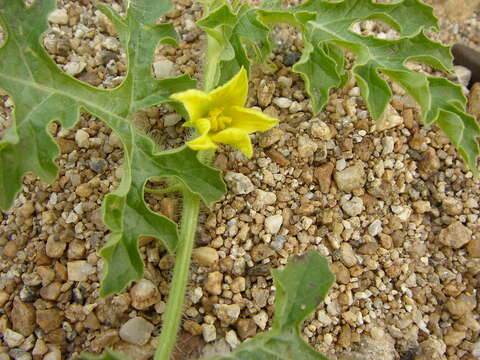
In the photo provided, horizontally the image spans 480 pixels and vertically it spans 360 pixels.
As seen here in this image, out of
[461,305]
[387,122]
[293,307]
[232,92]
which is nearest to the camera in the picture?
[293,307]

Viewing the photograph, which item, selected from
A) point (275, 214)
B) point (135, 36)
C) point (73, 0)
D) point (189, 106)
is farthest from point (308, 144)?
point (73, 0)

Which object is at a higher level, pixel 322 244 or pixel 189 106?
pixel 189 106

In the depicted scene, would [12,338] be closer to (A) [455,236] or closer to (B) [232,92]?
(B) [232,92]

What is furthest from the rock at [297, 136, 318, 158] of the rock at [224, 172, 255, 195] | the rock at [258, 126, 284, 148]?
the rock at [224, 172, 255, 195]

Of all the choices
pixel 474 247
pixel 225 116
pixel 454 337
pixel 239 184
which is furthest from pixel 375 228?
pixel 225 116

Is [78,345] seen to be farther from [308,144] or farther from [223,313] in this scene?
[308,144]

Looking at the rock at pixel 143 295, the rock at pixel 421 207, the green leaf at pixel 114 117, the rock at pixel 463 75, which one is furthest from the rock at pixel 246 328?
the rock at pixel 463 75

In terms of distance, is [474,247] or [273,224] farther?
[474,247]
